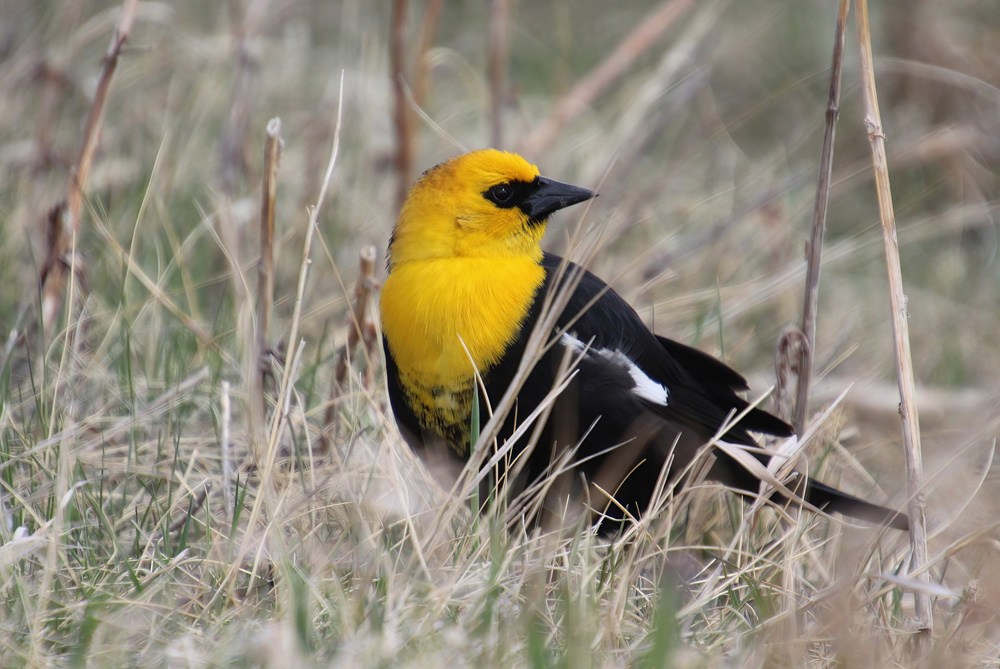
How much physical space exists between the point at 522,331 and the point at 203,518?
0.88 meters

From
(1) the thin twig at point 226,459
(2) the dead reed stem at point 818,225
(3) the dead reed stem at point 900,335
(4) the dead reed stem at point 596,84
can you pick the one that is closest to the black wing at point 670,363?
(2) the dead reed stem at point 818,225

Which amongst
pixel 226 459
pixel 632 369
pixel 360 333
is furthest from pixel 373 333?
pixel 632 369

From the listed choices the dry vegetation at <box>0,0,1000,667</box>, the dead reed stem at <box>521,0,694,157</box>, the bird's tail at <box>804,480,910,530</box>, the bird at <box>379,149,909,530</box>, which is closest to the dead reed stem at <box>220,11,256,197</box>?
the dry vegetation at <box>0,0,1000,667</box>

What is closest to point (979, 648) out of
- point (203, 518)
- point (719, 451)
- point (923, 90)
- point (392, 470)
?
point (719, 451)

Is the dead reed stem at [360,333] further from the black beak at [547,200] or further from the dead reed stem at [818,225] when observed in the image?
the dead reed stem at [818,225]

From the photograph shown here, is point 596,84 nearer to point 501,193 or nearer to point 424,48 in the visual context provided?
point 424,48

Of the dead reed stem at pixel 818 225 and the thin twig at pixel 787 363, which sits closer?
the dead reed stem at pixel 818 225

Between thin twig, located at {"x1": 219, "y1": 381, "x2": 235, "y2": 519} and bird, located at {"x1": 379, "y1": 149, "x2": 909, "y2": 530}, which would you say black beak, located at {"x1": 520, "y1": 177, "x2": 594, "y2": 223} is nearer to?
bird, located at {"x1": 379, "y1": 149, "x2": 909, "y2": 530}

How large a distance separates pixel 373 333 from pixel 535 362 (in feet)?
3.17

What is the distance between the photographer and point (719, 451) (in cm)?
285

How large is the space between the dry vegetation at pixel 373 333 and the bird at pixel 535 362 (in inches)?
5.8

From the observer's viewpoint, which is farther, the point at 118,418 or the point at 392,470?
the point at 118,418

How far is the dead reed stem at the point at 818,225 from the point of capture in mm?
2590

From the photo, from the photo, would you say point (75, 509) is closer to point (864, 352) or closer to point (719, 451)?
point (719, 451)
